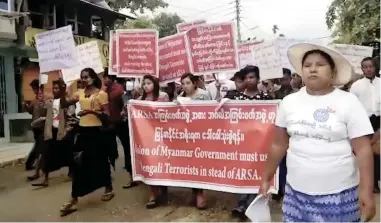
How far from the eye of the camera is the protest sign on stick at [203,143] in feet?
16.4

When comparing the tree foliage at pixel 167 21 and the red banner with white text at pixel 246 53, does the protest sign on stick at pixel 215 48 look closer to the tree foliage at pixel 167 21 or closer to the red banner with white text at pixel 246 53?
the red banner with white text at pixel 246 53

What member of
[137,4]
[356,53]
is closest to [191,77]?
[356,53]

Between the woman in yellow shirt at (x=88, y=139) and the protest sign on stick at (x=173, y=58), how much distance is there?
802 mm

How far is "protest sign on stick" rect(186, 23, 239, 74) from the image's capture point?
18.4 ft

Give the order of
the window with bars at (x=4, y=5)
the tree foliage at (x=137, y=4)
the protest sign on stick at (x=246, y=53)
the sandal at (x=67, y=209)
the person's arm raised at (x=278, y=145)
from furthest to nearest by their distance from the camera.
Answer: the tree foliage at (x=137, y=4) < the window with bars at (x=4, y=5) < the protest sign on stick at (x=246, y=53) < the sandal at (x=67, y=209) < the person's arm raised at (x=278, y=145)

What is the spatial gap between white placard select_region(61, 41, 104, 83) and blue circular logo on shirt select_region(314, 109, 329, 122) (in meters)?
4.35

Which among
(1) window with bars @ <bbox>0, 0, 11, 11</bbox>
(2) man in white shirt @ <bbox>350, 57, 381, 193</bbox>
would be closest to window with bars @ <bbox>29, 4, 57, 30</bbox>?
(1) window with bars @ <bbox>0, 0, 11, 11</bbox>

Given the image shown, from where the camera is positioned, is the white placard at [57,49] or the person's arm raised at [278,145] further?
the white placard at [57,49]

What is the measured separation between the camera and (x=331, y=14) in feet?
64.6

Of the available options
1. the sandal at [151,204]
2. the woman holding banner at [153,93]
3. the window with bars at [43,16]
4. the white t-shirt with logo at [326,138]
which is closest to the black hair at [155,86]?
the woman holding banner at [153,93]

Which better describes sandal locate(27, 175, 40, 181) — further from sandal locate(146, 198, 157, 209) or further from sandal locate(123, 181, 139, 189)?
sandal locate(146, 198, 157, 209)

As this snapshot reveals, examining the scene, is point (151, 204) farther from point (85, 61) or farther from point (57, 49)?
point (57, 49)

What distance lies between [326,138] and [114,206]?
11.5ft

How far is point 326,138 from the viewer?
280 centimetres
